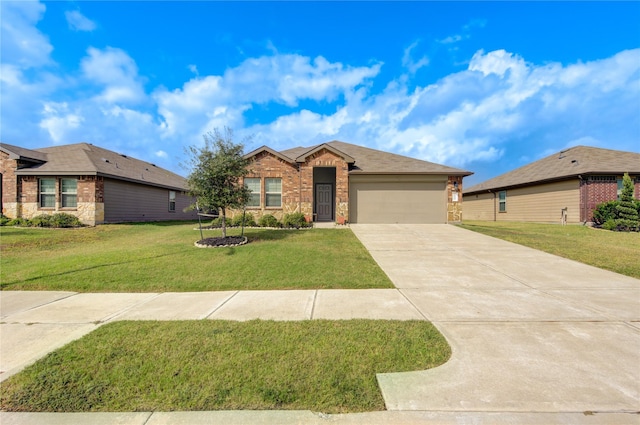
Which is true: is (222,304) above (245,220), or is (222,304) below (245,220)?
below

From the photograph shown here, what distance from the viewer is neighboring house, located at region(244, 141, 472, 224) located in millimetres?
15352

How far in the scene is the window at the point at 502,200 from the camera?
2295cm

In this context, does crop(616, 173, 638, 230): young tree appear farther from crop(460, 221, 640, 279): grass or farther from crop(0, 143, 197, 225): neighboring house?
crop(0, 143, 197, 225): neighboring house

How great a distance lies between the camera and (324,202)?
17.2 metres

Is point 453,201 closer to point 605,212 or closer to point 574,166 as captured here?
point 605,212

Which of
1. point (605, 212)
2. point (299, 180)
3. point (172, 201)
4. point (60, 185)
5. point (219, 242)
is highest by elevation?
point (299, 180)

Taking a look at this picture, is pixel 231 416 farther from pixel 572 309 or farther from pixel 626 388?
pixel 572 309

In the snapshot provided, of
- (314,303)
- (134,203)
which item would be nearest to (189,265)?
(314,303)

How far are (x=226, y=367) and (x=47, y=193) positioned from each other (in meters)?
19.9

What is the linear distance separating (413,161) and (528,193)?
10.4 metres

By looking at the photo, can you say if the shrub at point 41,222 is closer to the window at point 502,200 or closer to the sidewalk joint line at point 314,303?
the sidewalk joint line at point 314,303

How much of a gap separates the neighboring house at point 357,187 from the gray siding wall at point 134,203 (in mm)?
4827

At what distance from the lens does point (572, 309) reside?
15.2 ft

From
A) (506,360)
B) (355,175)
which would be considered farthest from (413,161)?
(506,360)
